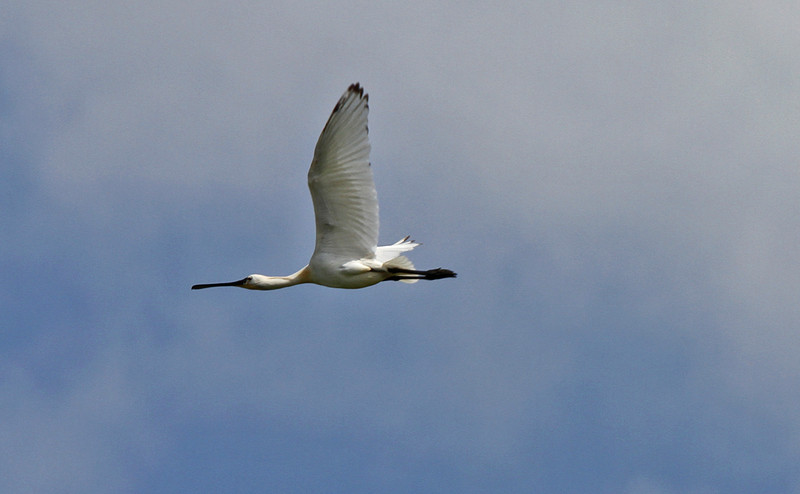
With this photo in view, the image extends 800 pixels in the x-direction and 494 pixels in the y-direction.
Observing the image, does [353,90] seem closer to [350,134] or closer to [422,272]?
[350,134]

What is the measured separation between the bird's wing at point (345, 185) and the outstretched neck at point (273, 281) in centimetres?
85

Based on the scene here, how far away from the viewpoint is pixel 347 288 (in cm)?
1814

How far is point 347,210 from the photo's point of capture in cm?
1750

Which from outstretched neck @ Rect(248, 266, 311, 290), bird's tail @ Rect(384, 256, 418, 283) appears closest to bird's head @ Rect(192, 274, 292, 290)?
outstretched neck @ Rect(248, 266, 311, 290)

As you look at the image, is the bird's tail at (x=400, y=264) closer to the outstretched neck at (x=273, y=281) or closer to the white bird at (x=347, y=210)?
the white bird at (x=347, y=210)

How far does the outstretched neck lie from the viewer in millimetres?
18703

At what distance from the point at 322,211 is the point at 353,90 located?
5.89 feet

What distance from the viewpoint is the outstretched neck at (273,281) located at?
18.7 m

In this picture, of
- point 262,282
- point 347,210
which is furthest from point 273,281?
point 347,210

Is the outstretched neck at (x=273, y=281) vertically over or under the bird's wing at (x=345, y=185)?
under

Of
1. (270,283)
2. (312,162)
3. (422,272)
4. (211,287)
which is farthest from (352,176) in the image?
(211,287)

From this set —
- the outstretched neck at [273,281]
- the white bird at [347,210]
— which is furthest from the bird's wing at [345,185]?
the outstretched neck at [273,281]

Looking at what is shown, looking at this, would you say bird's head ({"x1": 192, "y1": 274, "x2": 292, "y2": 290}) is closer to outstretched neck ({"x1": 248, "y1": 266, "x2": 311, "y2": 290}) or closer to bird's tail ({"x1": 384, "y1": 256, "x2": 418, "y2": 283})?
outstretched neck ({"x1": 248, "y1": 266, "x2": 311, "y2": 290})

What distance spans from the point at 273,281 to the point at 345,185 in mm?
2647
